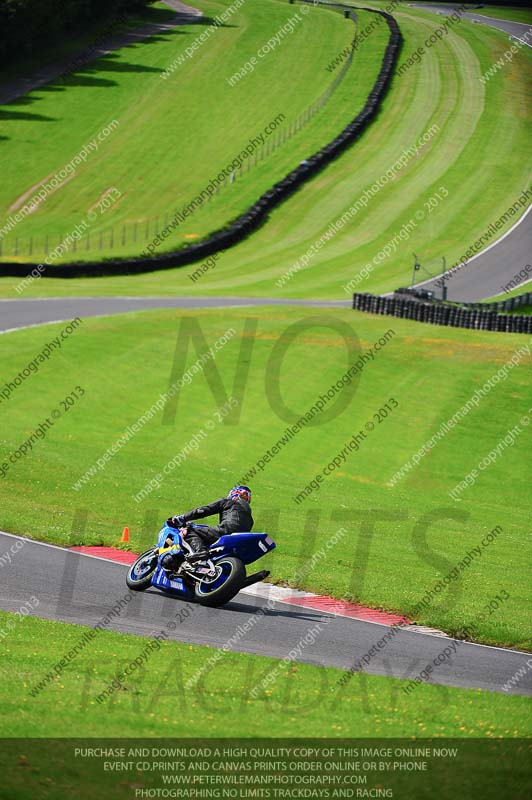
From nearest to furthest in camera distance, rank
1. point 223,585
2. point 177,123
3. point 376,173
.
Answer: point 223,585 < point 376,173 < point 177,123

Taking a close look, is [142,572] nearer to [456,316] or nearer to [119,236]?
[456,316]

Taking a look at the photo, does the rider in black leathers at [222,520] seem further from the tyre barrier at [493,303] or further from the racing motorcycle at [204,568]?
the tyre barrier at [493,303]

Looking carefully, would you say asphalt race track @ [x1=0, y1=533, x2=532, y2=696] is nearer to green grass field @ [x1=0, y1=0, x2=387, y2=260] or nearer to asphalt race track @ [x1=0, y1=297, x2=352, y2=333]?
asphalt race track @ [x1=0, y1=297, x2=352, y2=333]

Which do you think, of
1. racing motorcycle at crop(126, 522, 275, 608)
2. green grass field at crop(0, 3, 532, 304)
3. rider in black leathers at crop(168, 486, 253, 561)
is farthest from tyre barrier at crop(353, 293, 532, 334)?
racing motorcycle at crop(126, 522, 275, 608)

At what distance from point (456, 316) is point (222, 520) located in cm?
3097

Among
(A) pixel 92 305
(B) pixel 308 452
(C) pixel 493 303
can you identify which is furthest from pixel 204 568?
(C) pixel 493 303

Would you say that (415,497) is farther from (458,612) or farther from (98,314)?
(98,314)

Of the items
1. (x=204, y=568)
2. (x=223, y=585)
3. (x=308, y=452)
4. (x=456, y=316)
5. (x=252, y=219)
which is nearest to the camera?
(x=223, y=585)

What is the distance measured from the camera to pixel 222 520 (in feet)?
53.4

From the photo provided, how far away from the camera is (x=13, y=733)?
9.89 meters

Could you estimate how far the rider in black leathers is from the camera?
16062 mm

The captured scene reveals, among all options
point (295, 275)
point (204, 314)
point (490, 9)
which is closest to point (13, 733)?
point (204, 314)

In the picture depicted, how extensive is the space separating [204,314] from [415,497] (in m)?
18.7

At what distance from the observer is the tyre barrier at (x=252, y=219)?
5622 centimetres
